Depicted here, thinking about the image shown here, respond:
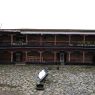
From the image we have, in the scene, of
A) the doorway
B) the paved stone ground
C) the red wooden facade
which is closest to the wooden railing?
the red wooden facade

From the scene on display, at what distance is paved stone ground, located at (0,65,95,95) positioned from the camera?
27969 millimetres

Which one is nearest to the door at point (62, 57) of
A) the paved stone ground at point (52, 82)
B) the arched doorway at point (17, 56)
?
the arched doorway at point (17, 56)

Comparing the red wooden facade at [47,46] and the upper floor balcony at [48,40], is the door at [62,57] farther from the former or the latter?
the upper floor balcony at [48,40]

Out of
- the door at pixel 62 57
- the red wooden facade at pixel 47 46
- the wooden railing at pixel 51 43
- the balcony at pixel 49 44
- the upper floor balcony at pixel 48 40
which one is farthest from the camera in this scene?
the upper floor balcony at pixel 48 40

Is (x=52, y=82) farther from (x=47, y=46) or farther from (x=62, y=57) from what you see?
(x=62, y=57)

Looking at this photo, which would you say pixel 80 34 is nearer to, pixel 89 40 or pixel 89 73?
pixel 89 40

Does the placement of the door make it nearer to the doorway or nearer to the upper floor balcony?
the doorway

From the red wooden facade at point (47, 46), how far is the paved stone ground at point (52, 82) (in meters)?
8.94

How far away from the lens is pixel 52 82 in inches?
1277

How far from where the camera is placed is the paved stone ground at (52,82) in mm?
27969

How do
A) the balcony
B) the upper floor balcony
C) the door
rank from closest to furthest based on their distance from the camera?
the balcony
the door
the upper floor balcony

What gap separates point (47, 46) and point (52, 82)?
17284mm

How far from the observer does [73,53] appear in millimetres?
50688

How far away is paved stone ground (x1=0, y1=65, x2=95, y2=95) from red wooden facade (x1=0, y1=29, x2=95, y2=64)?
894 cm
